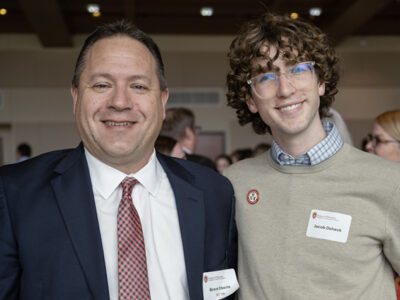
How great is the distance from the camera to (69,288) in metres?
1.45

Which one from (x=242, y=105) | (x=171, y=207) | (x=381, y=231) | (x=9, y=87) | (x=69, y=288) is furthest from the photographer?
(x=9, y=87)

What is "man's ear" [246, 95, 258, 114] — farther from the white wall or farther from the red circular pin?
the white wall

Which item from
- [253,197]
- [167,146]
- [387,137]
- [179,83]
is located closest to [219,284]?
[253,197]

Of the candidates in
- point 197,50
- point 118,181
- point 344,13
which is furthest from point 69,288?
point 197,50

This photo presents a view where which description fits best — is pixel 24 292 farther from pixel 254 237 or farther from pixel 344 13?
pixel 344 13

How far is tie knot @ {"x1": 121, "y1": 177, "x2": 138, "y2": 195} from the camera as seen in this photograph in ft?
5.45

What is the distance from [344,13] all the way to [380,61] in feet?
9.21

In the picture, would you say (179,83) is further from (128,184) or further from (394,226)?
(394,226)

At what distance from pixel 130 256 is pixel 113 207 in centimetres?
20

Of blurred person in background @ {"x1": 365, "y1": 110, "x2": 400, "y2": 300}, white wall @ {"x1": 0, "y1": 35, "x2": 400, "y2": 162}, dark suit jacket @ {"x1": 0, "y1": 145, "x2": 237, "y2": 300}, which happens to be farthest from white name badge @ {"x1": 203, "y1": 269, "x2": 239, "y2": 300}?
white wall @ {"x1": 0, "y1": 35, "x2": 400, "y2": 162}

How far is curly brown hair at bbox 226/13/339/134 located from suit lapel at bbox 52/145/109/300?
0.81 metres

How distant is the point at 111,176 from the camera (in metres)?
1.69

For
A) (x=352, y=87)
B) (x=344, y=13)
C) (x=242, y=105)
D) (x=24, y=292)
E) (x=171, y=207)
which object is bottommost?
(x=24, y=292)

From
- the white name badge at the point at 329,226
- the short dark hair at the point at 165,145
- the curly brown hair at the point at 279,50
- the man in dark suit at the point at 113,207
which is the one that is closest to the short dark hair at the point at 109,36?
the man in dark suit at the point at 113,207
